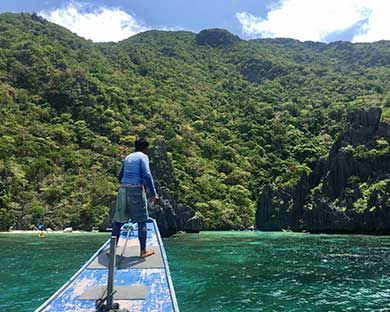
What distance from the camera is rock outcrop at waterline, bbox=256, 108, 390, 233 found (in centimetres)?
5978

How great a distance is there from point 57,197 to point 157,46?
129 m

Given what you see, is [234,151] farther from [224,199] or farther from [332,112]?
[332,112]

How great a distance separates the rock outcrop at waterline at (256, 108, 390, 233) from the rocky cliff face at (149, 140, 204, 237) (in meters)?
19.6

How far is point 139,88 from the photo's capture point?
13450 centimetres

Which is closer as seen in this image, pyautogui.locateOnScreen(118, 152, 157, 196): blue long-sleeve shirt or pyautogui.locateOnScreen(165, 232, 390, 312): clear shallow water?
pyautogui.locateOnScreen(118, 152, 157, 196): blue long-sleeve shirt

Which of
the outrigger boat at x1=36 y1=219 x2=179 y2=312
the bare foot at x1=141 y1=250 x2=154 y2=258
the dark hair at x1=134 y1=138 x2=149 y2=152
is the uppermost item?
the dark hair at x1=134 y1=138 x2=149 y2=152

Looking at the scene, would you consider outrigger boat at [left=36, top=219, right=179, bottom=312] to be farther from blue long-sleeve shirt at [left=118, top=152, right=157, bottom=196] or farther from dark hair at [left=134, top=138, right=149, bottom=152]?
dark hair at [left=134, top=138, right=149, bottom=152]

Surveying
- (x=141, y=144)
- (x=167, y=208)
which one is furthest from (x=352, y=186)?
(x=141, y=144)

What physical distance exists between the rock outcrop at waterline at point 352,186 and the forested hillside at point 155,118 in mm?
9170

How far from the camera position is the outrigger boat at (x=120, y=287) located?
237 inches

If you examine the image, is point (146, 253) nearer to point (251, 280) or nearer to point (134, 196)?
point (134, 196)

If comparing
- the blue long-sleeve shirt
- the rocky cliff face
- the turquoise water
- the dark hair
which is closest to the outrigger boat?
the blue long-sleeve shirt

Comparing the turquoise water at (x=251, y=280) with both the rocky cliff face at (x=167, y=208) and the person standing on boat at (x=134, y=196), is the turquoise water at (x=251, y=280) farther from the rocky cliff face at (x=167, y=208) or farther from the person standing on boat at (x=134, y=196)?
the rocky cliff face at (x=167, y=208)

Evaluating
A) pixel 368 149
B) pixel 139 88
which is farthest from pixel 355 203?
pixel 139 88
